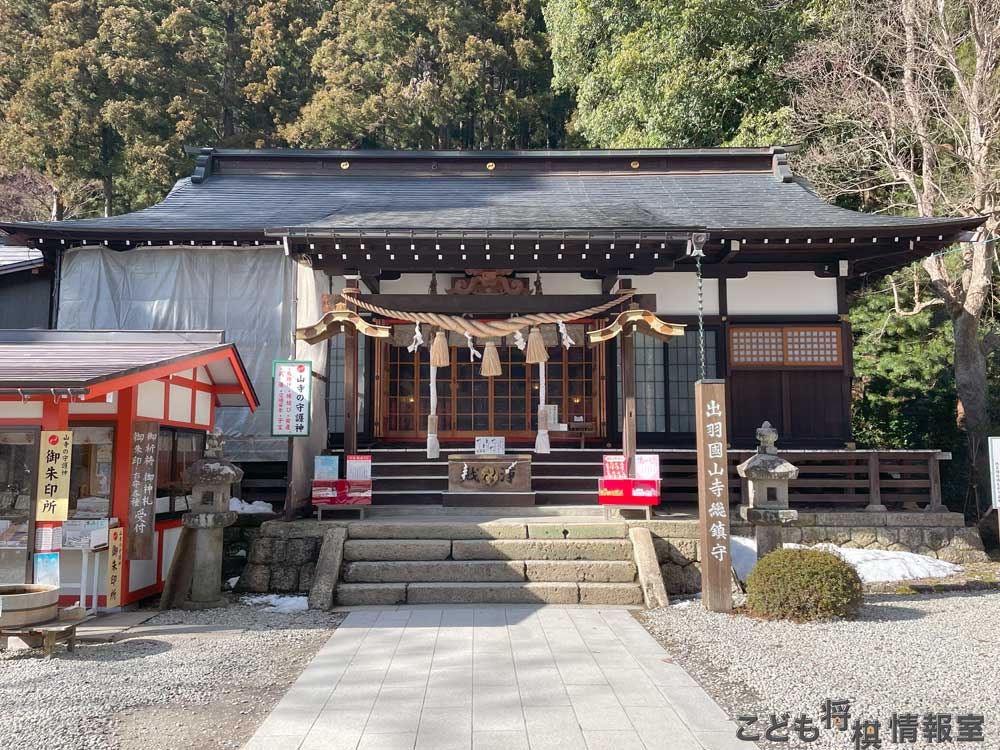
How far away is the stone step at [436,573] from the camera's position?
849 centimetres

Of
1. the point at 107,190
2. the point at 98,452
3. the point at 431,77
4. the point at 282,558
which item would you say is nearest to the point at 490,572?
the point at 282,558

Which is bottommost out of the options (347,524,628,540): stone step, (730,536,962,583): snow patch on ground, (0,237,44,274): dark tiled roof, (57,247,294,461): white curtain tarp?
(730,536,962,583): snow patch on ground

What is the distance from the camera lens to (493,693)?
17.1 ft

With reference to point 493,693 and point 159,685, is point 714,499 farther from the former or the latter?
point 159,685

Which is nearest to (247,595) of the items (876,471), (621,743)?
(621,743)

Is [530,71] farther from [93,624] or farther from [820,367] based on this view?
[93,624]

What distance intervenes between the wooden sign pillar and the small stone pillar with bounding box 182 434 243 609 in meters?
5.50

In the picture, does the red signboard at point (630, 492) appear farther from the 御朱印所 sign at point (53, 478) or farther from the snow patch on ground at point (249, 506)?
the 御朱印所 sign at point (53, 478)

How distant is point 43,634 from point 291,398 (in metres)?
4.38

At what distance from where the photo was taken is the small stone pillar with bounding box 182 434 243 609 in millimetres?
8062

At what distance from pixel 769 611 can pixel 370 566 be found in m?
4.58

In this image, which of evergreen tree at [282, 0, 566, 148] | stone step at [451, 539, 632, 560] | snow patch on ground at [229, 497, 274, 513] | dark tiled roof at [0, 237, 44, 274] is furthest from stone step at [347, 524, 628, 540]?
evergreen tree at [282, 0, 566, 148]

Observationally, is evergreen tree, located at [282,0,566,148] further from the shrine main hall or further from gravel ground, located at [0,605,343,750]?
gravel ground, located at [0,605,343,750]

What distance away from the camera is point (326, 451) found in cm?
1120
